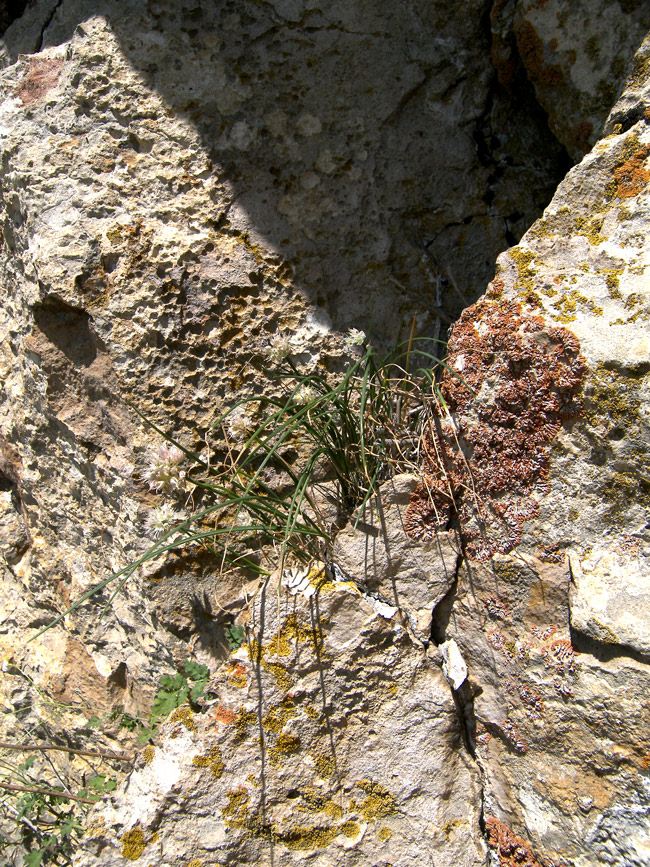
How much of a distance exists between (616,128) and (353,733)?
2.01m

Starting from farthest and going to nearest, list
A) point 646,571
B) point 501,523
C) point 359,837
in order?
point 501,523 → point 359,837 → point 646,571

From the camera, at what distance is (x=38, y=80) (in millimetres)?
2453

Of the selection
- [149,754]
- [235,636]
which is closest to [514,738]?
[235,636]

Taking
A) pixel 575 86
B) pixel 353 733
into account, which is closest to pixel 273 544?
pixel 353 733

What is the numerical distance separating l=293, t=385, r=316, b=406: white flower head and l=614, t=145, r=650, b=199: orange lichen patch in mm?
1122

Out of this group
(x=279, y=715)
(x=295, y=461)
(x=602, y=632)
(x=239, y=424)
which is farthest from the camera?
(x=295, y=461)

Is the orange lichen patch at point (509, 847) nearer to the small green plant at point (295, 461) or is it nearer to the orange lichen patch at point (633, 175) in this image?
the small green plant at point (295, 461)

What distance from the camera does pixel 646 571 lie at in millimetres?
1585

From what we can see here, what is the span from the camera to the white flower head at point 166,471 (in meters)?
2.04

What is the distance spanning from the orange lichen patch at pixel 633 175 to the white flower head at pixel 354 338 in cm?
92

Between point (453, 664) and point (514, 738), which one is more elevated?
point (453, 664)

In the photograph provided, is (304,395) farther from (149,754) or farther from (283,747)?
(149,754)

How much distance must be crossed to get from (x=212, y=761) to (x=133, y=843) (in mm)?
284

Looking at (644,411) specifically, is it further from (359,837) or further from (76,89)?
(76,89)
